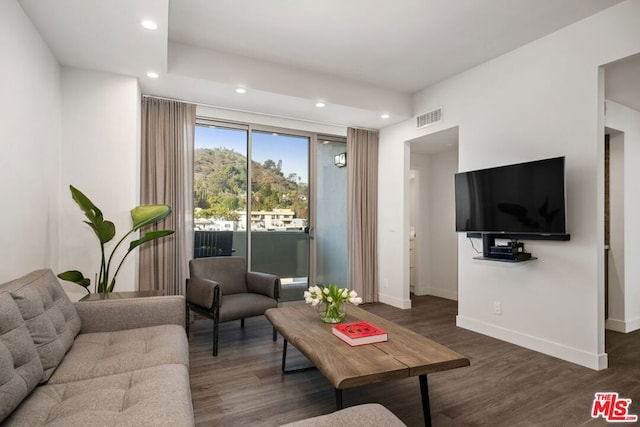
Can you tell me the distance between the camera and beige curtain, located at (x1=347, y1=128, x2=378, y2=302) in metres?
5.25

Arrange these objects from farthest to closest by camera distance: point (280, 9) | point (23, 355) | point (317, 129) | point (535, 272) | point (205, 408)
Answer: point (317, 129), point (535, 272), point (280, 9), point (205, 408), point (23, 355)

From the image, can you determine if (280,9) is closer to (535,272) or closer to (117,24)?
(117,24)

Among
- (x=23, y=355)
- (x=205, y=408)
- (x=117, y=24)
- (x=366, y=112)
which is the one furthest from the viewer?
(x=366, y=112)

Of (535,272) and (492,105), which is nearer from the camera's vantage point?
(535,272)

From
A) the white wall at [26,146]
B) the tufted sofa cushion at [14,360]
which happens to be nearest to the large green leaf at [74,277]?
the white wall at [26,146]

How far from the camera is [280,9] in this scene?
293 centimetres

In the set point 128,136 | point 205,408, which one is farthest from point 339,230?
point 205,408

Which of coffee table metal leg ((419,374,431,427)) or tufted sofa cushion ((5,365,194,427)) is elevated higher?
tufted sofa cushion ((5,365,194,427))

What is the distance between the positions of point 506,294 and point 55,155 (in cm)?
448

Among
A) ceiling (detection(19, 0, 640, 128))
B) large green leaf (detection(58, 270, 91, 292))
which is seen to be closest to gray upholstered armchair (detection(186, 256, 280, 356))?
large green leaf (detection(58, 270, 91, 292))

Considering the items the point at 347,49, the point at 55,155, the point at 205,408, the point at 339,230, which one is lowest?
the point at 205,408

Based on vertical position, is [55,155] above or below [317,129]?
below

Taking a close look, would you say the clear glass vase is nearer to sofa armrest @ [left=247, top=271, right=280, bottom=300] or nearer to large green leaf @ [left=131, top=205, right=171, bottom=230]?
sofa armrest @ [left=247, top=271, right=280, bottom=300]

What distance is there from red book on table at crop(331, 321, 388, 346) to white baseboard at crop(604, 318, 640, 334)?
3.44 meters
